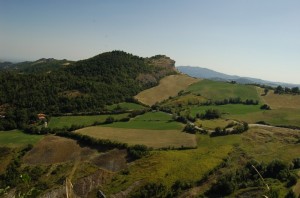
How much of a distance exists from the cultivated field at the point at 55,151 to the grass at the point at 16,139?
12.7 ft

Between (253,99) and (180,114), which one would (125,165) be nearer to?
(180,114)

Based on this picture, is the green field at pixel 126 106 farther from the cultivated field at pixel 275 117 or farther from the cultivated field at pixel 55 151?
the cultivated field at pixel 55 151

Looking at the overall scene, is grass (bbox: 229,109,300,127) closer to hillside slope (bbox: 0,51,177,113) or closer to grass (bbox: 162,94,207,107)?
grass (bbox: 162,94,207,107)

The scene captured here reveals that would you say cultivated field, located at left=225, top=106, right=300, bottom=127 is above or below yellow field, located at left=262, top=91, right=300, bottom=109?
below

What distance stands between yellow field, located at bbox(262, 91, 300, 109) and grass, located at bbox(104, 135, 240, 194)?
63.6m

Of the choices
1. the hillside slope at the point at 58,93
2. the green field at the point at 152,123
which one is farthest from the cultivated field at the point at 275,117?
the hillside slope at the point at 58,93

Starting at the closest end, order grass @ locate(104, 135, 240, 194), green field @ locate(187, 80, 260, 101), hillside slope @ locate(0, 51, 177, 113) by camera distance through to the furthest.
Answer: grass @ locate(104, 135, 240, 194)
hillside slope @ locate(0, 51, 177, 113)
green field @ locate(187, 80, 260, 101)

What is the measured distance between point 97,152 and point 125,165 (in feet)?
36.6

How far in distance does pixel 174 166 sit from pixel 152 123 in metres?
34.8

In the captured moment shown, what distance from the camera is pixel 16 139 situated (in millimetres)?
117000

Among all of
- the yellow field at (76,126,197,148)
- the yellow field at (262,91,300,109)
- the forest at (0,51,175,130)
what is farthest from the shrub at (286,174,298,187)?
the forest at (0,51,175,130)

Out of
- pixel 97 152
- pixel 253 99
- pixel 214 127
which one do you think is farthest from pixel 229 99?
pixel 97 152

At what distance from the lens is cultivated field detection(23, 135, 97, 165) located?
103250 mm

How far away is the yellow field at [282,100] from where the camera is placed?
161375mm
